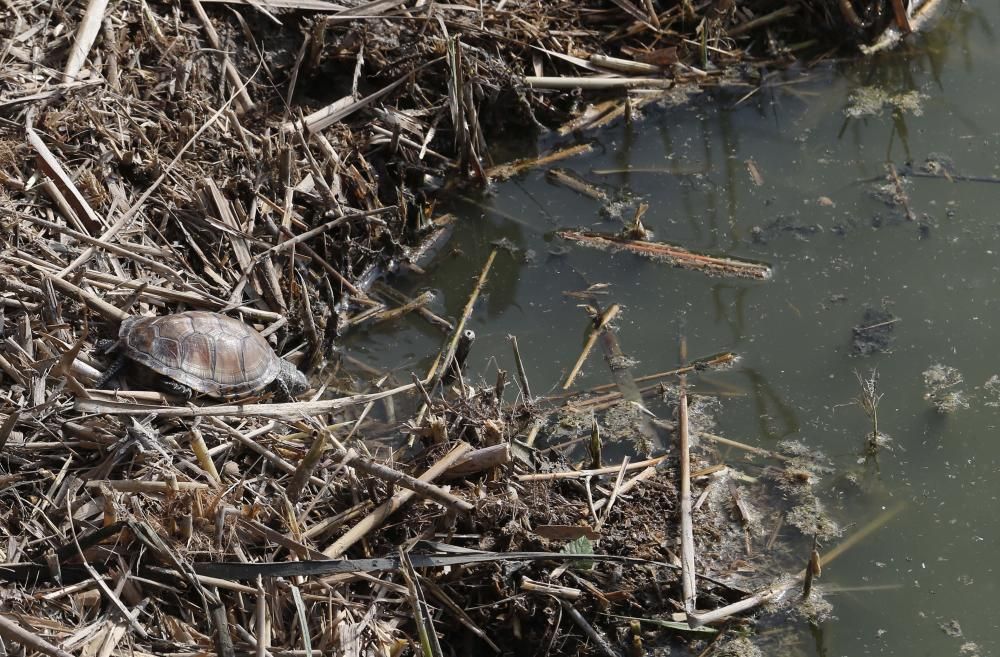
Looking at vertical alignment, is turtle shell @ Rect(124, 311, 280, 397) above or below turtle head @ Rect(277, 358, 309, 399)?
above

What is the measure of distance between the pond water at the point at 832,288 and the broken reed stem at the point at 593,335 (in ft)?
0.13

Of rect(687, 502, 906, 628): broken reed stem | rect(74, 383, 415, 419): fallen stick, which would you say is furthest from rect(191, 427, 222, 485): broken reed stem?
rect(687, 502, 906, 628): broken reed stem

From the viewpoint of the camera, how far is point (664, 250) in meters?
5.15

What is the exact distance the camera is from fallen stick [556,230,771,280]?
16.5ft

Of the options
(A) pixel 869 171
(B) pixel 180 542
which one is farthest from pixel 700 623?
(A) pixel 869 171

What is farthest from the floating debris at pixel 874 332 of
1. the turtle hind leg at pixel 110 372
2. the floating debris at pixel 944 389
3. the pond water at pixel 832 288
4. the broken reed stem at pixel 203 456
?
the turtle hind leg at pixel 110 372

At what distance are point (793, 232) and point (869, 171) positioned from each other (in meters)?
0.68

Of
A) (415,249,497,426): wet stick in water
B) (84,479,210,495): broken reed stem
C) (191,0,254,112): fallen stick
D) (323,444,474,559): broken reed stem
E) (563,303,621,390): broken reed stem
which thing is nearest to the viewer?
(84,479,210,495): broken reed stem

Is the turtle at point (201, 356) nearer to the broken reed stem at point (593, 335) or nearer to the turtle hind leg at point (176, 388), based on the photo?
the turtle hind leg at point (176, 388)

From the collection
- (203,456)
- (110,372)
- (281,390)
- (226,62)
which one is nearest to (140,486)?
(203,456)

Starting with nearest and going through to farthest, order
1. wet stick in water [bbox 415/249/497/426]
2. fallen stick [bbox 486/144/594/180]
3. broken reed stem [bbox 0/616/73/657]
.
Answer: broken reed stem [bbox 0/616/73/657] → wet stick in water [bbox 415/249/497/426] → fallen stick [bbox 486/144/594/180]

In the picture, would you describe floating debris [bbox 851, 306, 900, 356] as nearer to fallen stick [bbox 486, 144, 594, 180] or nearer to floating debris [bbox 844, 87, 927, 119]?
floating debris [bbox 844, 87, 927, 119]

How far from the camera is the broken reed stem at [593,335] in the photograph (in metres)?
4.64

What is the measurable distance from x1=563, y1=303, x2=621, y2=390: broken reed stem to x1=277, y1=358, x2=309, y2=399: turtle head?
45.6 inches
